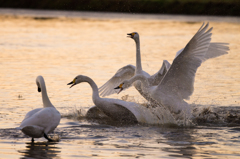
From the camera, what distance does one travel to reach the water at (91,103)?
7766 millimetres

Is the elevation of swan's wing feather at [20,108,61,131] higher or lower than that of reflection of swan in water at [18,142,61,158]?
higher

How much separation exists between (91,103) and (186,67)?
9.84 ft

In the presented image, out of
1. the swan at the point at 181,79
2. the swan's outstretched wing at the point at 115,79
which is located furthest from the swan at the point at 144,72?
the swan at the point at 181,79

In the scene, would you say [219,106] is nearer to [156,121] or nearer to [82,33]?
[156,121]

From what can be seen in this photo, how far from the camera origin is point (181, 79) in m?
9.97

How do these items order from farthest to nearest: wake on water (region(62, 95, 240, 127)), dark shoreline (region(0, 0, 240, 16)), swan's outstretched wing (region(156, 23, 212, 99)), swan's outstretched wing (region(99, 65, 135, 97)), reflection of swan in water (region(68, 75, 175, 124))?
dark shoreline (region(0, 0, 240, 16)) → swan's outstretched wing (region(99, 65, 135, 97)) → wake on water (region(62, 95, 240, 127)) → reflection of swan in water (region(68, 75, 175, 124)) → swan's outstretched wing (region(156, 23, 212, 99))

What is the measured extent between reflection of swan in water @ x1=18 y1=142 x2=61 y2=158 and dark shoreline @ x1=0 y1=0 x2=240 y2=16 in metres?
34.6

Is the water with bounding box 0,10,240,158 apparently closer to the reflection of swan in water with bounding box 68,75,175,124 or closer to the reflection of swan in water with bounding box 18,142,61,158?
the reflection of swan in water with bounding box 18,142,61,158

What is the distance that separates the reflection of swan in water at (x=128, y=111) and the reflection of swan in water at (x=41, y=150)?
213cm

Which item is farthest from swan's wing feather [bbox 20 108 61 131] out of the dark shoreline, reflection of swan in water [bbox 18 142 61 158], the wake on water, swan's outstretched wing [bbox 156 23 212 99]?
the dark shoreline

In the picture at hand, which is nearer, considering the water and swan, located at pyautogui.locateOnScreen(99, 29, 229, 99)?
the water

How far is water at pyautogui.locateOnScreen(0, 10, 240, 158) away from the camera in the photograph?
7.77 meters

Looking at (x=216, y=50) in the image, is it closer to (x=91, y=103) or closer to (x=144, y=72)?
(x=144, y=72)

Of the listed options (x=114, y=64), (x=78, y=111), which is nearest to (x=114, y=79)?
(x=78, y=111)
